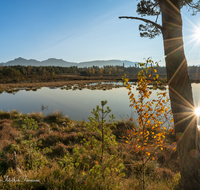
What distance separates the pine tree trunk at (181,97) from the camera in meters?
2.67

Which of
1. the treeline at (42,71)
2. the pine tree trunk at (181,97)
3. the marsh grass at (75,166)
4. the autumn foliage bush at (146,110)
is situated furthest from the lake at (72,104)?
the treeline at (42,71)

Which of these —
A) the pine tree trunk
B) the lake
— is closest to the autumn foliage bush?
the pine tree trunk

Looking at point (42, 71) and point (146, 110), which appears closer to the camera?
point (146, 110)

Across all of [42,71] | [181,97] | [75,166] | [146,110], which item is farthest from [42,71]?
[181,97]

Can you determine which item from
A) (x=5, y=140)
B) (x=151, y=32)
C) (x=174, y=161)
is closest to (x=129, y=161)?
(x=174, y=161)

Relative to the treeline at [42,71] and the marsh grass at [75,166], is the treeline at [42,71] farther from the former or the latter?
the marsh grass at [75,166]

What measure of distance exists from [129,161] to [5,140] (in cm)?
594

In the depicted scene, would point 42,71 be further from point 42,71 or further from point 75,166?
point 75,166

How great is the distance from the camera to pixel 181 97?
2.85 meters

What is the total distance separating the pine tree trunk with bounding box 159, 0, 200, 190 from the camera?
A: 2668 millimetres

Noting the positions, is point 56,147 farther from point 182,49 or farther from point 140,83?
point 182,49

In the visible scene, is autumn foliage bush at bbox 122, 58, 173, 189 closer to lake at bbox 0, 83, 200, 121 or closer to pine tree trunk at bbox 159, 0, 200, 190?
pine tree trunk at bbox 159, 0, 200, 190

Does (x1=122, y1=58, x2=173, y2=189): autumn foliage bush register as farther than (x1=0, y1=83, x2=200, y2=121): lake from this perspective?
No

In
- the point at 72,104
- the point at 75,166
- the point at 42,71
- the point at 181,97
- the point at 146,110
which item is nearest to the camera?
the point at 181,97
